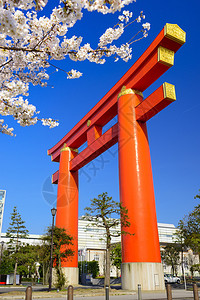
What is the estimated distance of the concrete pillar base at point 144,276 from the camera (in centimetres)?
1700

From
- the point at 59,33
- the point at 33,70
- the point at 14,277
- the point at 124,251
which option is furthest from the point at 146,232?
the point at 14,277

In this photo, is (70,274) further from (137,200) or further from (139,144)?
(139,144)

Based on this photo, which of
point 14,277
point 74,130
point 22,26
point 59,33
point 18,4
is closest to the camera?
point 18,4

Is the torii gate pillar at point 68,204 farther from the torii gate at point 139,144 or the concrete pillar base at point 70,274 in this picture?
the torii gate at point 139,144

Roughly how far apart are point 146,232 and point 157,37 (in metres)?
14.1

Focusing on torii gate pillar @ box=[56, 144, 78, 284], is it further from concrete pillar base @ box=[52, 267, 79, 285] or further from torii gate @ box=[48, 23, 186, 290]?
torii gate @ box=[48, 23, 186, 290]

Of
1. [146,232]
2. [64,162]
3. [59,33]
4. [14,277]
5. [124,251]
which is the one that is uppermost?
[64,162]

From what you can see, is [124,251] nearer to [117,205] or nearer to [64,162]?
[117,205]

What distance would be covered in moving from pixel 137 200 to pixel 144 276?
16.4ft

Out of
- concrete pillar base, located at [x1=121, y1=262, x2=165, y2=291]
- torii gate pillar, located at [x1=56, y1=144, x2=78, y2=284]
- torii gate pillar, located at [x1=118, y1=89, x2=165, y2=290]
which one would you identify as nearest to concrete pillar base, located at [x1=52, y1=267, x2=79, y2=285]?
torii gate pillar, located at [x1=56, y1=144, x2=78, y2=284]

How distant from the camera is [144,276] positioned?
55.8ft

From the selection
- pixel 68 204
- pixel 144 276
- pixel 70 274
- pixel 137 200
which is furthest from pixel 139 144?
pixel 70 274

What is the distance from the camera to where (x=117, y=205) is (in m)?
18.9

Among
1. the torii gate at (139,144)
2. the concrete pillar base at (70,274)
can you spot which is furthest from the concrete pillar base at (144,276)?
the concrete pillar base at (70,274)
